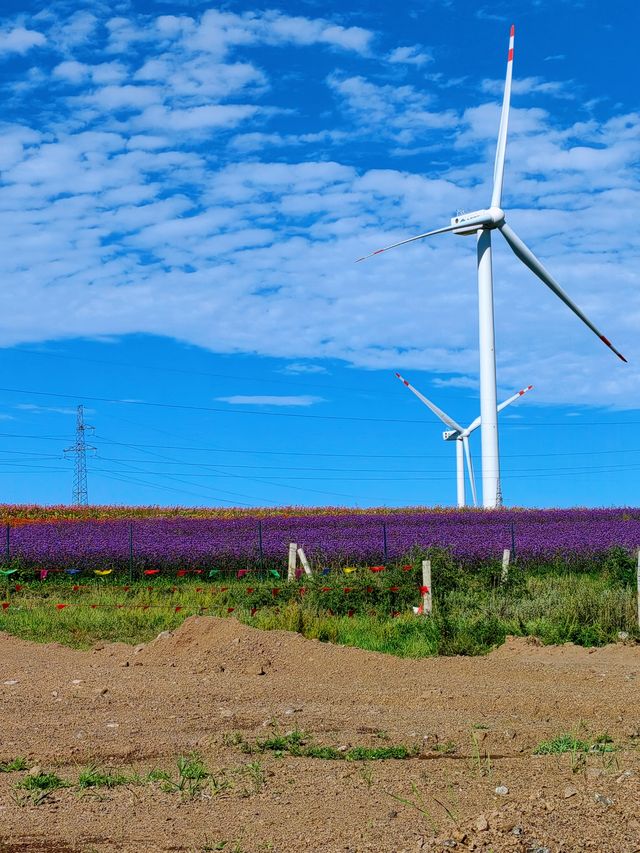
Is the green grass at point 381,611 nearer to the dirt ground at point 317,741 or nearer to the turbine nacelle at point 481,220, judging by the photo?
the dirt ground at point 317,741

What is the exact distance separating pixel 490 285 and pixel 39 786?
3507 centimetres

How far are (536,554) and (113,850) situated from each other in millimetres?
20113

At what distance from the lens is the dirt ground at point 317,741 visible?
488cm

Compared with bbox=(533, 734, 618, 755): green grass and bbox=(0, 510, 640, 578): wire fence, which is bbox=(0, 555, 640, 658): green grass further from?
bbox=(533, 734, 618, 755): green grass

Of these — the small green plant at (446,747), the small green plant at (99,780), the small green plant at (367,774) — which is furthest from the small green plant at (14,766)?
the small green plant at (446,747)

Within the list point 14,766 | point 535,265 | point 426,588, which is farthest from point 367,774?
point 535,265

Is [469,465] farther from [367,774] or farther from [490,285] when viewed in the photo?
[367,774]

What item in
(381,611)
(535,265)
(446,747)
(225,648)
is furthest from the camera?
(535,265)

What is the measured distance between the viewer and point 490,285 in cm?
3900

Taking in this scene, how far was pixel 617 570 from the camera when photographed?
731 inches

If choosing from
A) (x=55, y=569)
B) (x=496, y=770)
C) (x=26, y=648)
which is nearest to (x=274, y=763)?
(x=496, y=770)

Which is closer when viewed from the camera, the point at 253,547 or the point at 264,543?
the point at 253,547

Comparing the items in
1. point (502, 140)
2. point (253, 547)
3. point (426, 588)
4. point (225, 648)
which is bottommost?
point (225, 648)

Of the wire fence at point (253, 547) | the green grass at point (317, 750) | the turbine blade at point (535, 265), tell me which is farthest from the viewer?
the turbine blade at point (535, 265)
